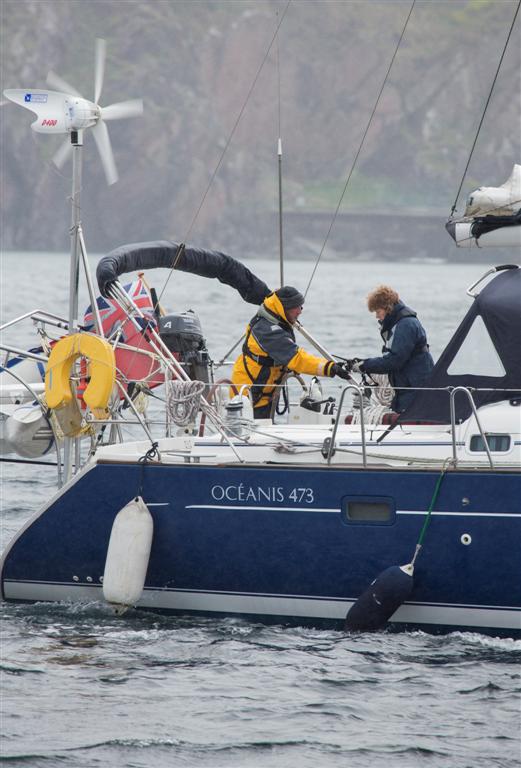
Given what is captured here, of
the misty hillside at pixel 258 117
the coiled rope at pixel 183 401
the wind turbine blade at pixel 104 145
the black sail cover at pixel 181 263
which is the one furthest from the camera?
the misty hillside at pixel 258 117

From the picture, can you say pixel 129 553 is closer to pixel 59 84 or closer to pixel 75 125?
pixel 75 125

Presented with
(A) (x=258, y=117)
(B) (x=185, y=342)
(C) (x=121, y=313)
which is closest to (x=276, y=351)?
(B) (x=185, y=342)

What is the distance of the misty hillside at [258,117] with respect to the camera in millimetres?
122062

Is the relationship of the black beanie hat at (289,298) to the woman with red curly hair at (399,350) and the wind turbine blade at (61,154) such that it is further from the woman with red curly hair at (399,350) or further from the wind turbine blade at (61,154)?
the wind turbine blade at (61,154)

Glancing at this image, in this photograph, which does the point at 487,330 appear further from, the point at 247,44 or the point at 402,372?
the point at 247,44

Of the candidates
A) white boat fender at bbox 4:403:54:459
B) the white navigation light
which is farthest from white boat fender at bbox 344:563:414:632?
white boat fender at bbox 4:403:54:459

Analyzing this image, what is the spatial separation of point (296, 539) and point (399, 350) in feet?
5.63

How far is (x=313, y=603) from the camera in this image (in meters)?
9.63

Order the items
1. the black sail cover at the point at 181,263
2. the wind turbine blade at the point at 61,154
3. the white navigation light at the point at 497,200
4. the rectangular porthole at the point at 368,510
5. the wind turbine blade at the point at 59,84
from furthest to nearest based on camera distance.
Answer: the black sail cover at the point at 181,263 → the wind turbine blade at the point at 59,84 → the wind turbine blade at the point at 61,154 → the white navigation light at the point at 497,200 → the rectangular porthole at the point at 368,510

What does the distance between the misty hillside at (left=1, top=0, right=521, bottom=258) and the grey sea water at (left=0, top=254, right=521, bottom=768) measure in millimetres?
106514

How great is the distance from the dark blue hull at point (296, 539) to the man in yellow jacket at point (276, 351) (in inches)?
48.4

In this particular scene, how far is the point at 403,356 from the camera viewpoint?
1039 cm

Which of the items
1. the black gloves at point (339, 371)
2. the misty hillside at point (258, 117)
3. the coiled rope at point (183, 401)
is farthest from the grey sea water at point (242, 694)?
the misty hillside at point (258, 117)

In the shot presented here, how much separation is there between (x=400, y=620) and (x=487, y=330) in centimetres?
203
